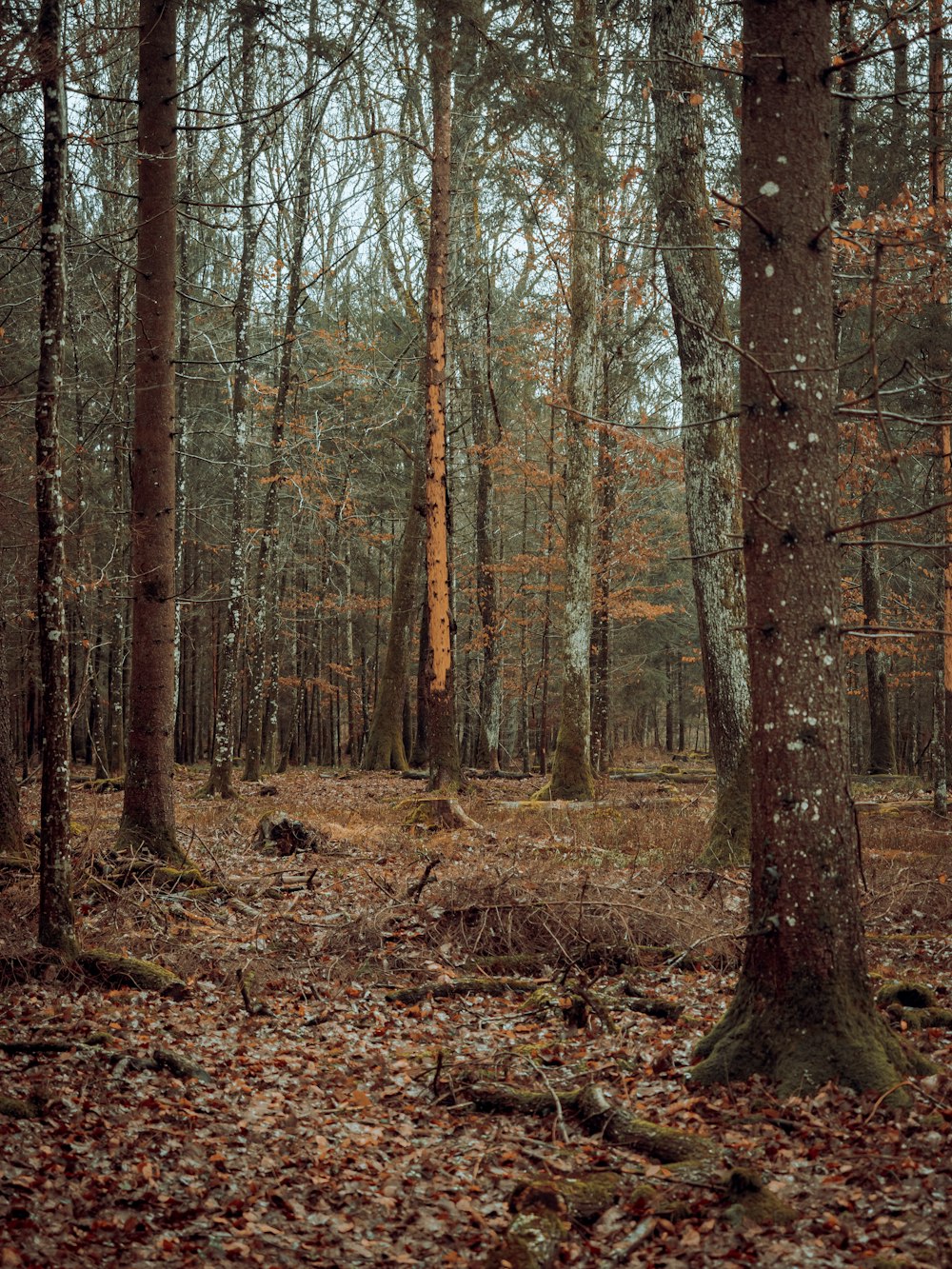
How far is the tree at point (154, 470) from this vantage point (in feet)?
30.2

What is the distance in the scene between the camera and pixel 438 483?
13.7 m

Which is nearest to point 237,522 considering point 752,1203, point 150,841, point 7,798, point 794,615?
point 7,798

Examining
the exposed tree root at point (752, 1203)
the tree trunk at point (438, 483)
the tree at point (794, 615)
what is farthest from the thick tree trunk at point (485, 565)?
the exposed tree root at point (752, 1203)

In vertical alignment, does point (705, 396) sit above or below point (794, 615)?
above

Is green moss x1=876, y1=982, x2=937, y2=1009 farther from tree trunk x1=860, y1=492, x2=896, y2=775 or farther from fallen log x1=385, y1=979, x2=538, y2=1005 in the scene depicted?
tree trunk x1=860, y1=492, x2=896, y2=775

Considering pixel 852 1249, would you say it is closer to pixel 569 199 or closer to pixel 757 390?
pixel 757 390

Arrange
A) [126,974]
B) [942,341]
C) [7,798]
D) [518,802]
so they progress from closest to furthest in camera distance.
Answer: [126,974]
[7,798]
[942,341]
[518,802]

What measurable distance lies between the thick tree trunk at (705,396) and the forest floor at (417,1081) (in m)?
Answer: 1.71

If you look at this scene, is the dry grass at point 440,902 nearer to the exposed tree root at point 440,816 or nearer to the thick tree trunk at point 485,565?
the exposed tree root at point 440,816

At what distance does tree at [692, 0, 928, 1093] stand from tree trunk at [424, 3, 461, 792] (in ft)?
29.1

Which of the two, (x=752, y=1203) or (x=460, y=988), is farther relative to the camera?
(x=460, y=988)

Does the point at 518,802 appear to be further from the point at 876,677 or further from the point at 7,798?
the point at 876,677

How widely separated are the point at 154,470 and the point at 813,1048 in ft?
25.3

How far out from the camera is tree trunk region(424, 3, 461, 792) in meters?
13.6
